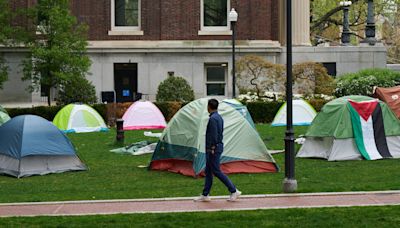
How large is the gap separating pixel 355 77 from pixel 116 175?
21.2 metres

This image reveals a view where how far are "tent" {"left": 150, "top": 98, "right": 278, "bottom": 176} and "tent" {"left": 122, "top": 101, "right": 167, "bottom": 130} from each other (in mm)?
11627

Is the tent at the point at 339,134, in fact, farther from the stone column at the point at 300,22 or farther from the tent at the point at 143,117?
the stone column at the point at 300,22

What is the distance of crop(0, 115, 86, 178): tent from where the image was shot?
16984 mm

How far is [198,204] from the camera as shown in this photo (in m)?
12.2

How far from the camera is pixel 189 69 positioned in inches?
1549

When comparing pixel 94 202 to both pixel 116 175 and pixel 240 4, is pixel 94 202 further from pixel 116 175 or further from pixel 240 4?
pixel 240 4

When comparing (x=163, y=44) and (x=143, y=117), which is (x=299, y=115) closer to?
(x=143, y=117)

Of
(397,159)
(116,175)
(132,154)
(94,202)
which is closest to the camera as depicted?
(94,202)

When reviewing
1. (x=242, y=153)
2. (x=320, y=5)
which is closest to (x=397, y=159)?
(x=242, y=153)

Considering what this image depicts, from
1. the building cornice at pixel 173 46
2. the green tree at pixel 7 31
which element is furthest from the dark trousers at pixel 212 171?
the building cornice at pixel 173 46

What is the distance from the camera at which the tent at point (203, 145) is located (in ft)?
54.0

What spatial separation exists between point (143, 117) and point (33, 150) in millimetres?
12267

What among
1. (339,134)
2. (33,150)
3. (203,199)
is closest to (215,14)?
(339,134)

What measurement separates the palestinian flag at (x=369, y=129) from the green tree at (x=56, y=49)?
1682 centimetres
